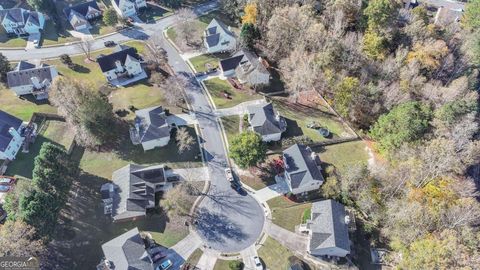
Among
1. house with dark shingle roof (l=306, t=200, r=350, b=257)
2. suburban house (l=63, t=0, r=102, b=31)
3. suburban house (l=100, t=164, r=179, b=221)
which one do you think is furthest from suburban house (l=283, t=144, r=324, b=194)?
suburban house (l=63, t=0, r=102, b=31)

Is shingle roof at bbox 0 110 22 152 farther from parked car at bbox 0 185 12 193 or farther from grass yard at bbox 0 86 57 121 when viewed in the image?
parked car at bbox 0 185 12 193

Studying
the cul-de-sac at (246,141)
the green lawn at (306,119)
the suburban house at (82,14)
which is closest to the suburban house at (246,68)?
the cul-de-sac at (246,141)

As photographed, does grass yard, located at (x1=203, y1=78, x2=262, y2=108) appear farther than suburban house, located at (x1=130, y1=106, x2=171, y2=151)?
Yes

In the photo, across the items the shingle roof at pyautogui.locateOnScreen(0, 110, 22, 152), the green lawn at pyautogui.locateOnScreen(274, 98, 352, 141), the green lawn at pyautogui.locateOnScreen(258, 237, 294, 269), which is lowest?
the green lawn at pyautogui.locateOnScreen(258, 237, 294, 269)

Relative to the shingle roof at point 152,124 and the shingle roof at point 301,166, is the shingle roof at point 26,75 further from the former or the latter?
the shingle roof at point 301,166

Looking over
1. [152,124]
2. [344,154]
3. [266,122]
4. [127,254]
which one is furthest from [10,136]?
[344,154]
